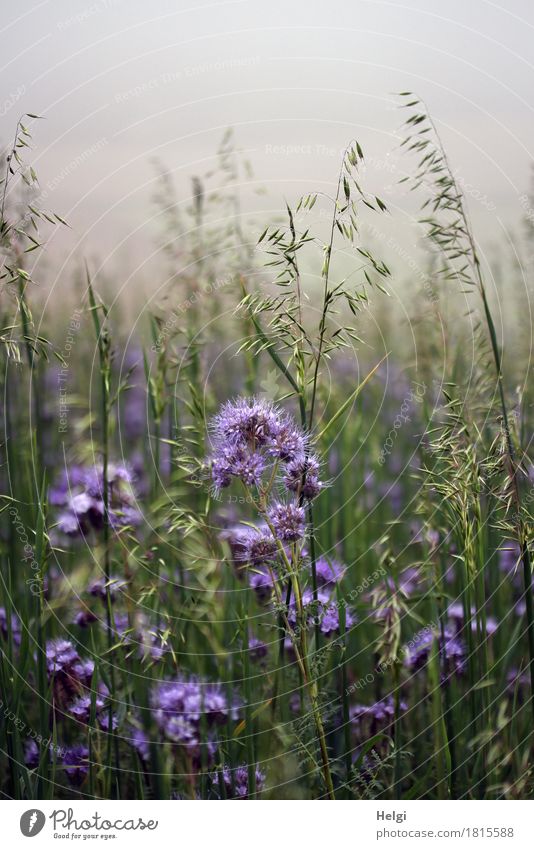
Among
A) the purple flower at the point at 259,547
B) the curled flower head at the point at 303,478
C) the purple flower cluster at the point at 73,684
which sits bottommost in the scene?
the purple flower cluster at the point at 73,684

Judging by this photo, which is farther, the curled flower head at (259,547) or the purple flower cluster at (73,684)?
the purple flower cluster at (73,684)

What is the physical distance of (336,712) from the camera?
150 cm

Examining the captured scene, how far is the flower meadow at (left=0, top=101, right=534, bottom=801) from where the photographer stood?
1.33 m

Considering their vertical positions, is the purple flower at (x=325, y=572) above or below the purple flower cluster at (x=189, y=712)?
above

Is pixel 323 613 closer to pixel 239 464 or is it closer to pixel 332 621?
pixel 332 621

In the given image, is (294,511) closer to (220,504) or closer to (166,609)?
(166,609)

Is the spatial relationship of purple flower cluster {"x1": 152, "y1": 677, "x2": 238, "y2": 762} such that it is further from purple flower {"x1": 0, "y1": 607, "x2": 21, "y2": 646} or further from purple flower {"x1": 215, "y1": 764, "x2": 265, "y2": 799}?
purple flower {"x1": 0, "y1": 607, "x2": 21, "y2": 646}

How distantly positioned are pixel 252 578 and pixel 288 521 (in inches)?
10.5

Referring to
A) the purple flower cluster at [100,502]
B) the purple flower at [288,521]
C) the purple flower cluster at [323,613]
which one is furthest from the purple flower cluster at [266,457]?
the purple flower cluster at [100,502]

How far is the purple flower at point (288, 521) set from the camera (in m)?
1.27

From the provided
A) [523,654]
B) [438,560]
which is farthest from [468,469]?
[523,654]

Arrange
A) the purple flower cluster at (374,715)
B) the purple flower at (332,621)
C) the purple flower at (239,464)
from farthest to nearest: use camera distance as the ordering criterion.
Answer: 1. the purple flower cluster at (374,715)
2. the purple flower at (332,621)
3. the purple flower at (239,464)

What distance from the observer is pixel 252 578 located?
58.9 inches

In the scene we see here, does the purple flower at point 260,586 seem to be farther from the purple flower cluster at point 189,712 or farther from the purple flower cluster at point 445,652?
the purple flower cluster at point 445,652
